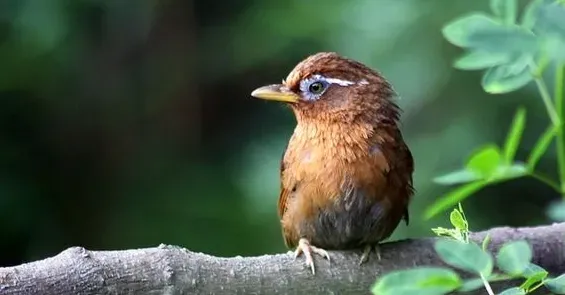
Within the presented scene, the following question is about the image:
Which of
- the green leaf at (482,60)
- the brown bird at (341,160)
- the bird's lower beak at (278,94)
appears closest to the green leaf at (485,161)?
the green leaf at (482,60)

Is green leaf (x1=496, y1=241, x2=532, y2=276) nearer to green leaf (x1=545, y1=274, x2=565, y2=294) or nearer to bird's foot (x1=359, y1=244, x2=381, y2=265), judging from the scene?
green leaf (x1=545, y1=274, x2=565, y2=294)

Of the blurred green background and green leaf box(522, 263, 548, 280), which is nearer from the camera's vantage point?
green leaf box(522, 263, 548, 280)

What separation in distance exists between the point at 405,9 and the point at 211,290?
3.05 metres

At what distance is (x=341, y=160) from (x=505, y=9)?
4.82ft

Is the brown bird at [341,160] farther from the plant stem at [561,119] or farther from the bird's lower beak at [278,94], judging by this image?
the plant stem at [561,119]

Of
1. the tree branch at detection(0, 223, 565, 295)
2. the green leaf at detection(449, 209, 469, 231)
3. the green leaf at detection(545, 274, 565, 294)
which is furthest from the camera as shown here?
the tree branch at detection(0, 223, 565, 295)

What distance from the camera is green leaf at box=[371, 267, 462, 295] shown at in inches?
49.8

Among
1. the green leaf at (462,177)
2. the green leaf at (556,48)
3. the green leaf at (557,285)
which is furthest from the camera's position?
the green leaf at (462,177)

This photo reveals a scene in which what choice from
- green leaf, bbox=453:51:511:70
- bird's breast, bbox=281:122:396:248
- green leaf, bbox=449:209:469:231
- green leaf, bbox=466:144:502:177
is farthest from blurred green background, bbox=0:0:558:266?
green leaf, bbox=466:144:502:177

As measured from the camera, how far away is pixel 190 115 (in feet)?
20.4

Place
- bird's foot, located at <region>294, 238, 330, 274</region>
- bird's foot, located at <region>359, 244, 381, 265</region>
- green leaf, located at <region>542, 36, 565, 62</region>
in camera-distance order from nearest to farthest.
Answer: green leaf, located at <region>542, 36, 565, 62</region>
bird's foot, located at <region>294, 238, 330, 274</region>
bird's foot, located at <region>359, 244, 381, 265</region>

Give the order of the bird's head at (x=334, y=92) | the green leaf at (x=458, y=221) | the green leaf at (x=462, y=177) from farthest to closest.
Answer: the bird's head at (x=334, y=92), the green leaf at (x=458, y=221), the green leaf at (x=462, y=177)

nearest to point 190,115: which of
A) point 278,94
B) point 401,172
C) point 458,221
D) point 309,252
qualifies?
point 278,94

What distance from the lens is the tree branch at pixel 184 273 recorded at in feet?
7.25
